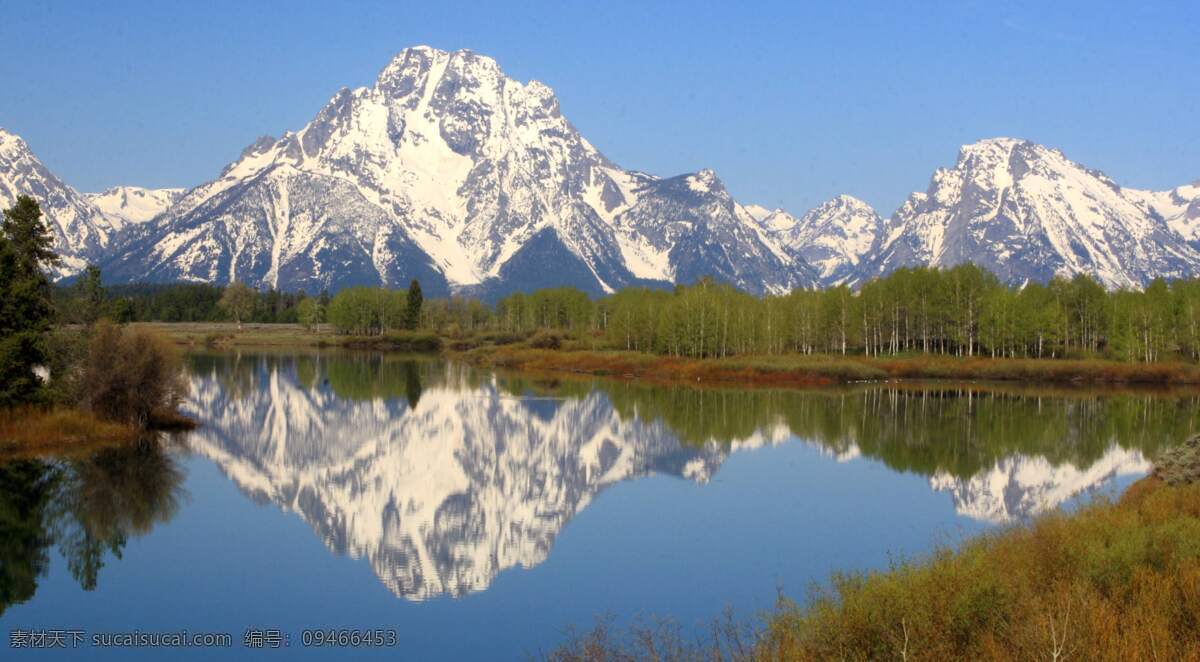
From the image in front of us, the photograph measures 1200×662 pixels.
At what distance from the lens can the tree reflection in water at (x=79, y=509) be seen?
28.5 meters

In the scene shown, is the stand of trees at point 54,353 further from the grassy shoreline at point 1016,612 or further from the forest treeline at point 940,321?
the forest treeline at point 940,321

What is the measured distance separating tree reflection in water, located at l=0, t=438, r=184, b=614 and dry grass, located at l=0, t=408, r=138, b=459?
1645 mm

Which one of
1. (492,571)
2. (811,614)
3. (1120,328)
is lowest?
(492,571)

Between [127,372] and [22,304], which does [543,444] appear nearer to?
[127,372]

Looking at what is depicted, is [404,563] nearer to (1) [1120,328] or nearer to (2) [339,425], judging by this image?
(2) [339,425]

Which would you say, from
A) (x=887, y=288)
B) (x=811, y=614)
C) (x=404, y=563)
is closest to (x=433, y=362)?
(x=887, y=288)

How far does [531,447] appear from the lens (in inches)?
2245

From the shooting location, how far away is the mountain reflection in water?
117ft

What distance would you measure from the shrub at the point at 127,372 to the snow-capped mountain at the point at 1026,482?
1507 inches

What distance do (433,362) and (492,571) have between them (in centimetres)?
11581

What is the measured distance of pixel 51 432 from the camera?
154 feet

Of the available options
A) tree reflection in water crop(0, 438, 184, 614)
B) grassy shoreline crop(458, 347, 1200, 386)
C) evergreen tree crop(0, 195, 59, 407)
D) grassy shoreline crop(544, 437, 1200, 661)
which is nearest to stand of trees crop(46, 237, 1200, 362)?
grassy shoreline crop(458, 347, 1200, 386)

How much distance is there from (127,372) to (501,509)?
23.8 meters

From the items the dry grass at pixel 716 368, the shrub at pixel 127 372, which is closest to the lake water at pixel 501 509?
the shrub at pixel 127 372
